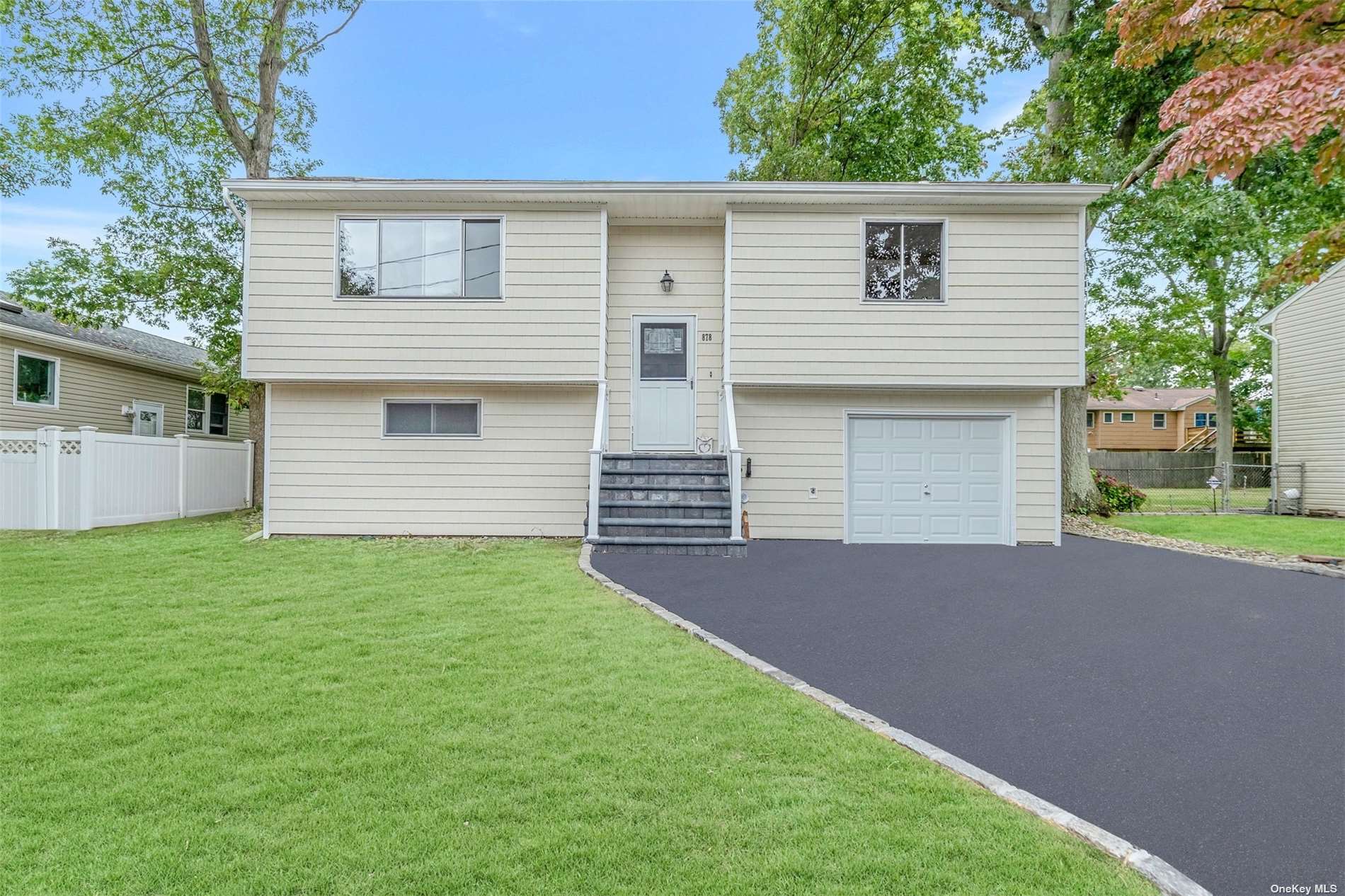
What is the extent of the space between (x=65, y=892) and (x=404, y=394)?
7.67 meters

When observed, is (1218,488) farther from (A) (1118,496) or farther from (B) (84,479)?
(B) (84,479)

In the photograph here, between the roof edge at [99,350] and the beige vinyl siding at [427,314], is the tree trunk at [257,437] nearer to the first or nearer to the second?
the roof edge at [99,350]

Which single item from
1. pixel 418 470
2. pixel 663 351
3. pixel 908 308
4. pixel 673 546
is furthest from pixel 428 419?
pixel 908 308

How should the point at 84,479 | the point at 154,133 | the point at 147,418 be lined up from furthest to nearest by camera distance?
the point at 147,418
the point at 154,133
the point at 84,479

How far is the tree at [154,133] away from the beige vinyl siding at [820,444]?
390 inches

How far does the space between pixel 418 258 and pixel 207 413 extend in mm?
12493

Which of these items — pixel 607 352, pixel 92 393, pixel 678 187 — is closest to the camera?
pixel 678 187

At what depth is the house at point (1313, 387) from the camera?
522 inches

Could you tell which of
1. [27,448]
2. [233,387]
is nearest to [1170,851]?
[27,448]

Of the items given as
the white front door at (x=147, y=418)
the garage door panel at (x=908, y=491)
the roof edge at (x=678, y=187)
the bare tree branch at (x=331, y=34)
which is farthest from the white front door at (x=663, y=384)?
the white front door at (x=147, y=418)

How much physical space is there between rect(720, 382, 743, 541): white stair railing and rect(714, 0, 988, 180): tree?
8378mm

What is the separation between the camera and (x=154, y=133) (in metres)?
12.2

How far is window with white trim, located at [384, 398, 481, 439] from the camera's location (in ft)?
29.2

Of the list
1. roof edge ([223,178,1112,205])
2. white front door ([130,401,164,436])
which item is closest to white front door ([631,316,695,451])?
roof edge ([223,178,1112,205])
